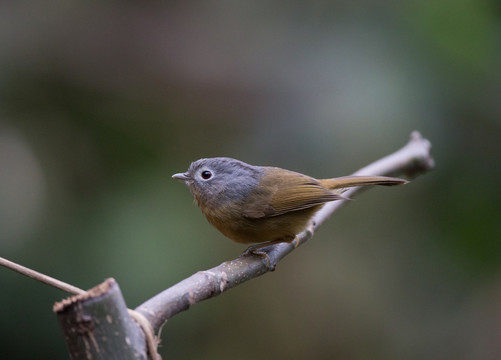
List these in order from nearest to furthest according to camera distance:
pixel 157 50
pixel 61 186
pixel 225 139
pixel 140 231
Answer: pixel 140 231
pixel 61 186
pixel 225 139
pixel 157 50

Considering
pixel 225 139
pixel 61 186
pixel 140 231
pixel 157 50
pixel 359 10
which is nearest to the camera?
pixel 140 231

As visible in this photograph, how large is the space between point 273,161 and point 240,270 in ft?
7.65

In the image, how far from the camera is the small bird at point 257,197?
305 centimetres

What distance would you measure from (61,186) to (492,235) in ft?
10.5

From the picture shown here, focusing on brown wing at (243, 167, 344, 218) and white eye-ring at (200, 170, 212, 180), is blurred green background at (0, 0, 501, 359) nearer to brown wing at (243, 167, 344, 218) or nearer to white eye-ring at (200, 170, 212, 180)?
white eye-ring at (200, 170, 212, 180)

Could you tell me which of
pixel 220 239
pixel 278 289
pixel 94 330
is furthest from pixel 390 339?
pixel 94 330

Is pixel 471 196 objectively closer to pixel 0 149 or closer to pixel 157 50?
pixel 157 50

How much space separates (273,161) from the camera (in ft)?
14.9

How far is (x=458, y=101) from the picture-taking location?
4.25 meters

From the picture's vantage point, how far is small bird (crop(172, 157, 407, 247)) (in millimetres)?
3051

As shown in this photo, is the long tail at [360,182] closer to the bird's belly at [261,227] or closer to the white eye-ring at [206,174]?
the bird's belly at [261,227]

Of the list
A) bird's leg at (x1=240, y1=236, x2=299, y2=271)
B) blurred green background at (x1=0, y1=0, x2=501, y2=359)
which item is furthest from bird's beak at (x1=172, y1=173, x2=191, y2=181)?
blurred green background at (x1=0, y1=0, x2=501, y2=359)

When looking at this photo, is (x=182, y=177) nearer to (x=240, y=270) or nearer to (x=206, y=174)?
(x=206, y=174)

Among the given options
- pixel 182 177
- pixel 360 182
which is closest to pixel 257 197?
pixel 182 177
